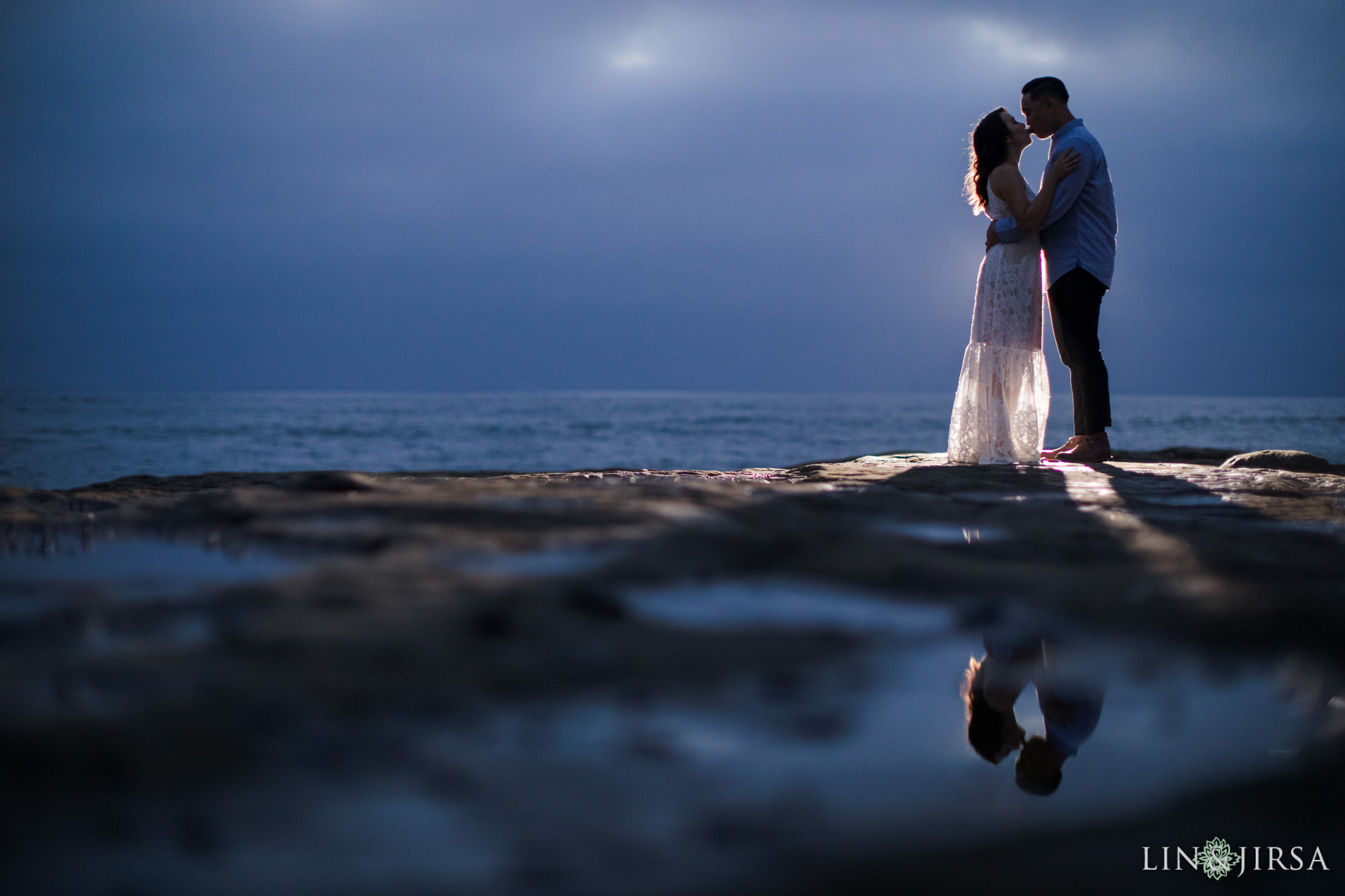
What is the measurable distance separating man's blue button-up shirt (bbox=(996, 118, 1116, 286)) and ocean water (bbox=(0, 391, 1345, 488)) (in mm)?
7780

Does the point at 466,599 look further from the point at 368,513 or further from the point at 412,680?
the point at 368,513

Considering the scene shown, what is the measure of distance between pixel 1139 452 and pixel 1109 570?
6098 millimetres

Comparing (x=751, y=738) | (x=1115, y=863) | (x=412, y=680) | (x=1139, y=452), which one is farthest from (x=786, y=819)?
(x=1139, y=452)

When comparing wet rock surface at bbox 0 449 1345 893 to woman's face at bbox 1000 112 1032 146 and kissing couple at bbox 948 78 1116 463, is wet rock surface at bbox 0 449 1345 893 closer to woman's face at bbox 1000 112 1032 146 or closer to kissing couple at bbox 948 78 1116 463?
kissing couple at bbox 948 78 1116 463

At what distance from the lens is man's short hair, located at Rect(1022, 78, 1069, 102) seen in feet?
14.7

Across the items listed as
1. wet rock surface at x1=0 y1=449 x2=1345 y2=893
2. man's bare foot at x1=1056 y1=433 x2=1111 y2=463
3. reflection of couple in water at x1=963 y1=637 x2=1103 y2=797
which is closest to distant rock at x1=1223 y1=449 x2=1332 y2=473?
man's bare foot at x1=1056 y1=433 x2=1111 y2=463

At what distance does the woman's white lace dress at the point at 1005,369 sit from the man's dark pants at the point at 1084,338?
0.13 metres

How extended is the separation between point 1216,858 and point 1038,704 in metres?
0.29

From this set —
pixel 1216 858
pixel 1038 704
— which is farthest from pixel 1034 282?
pixel 1216 858

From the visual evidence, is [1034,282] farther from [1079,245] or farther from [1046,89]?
[1046,89]

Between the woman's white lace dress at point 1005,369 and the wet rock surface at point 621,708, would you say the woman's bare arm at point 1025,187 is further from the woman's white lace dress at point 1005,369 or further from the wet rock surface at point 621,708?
the wet rock surface at point 621,708

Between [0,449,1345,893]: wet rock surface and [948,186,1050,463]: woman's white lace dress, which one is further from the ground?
[948,186,1050,463]: woman's white lace dress

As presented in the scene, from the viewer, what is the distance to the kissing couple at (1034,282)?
4.48m

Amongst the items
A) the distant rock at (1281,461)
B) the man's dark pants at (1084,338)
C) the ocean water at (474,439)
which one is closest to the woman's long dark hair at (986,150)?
the man's dark pants at (1084,338)
